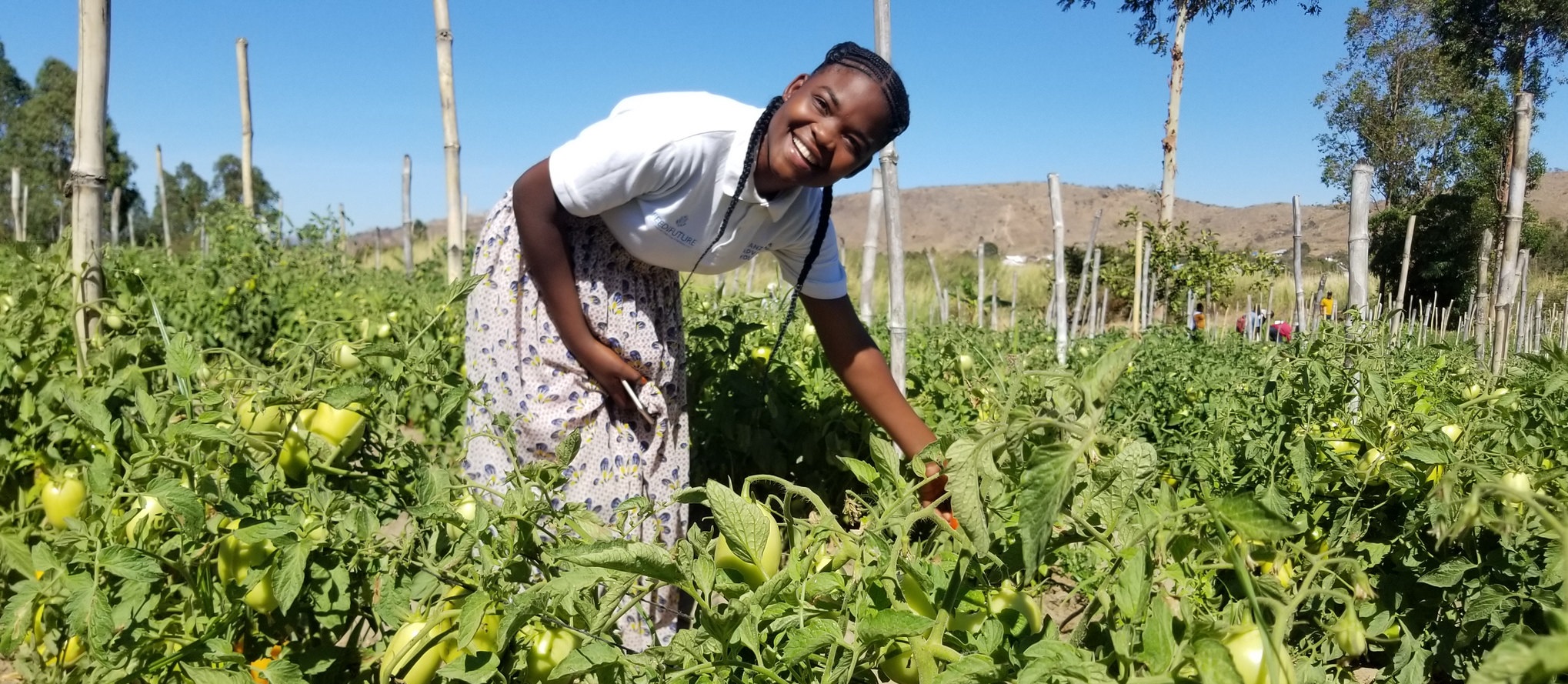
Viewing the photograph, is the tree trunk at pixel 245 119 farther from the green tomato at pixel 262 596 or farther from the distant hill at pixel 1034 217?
the distant hill at pixel 1034 217

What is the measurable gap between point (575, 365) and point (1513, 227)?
2920 millimetres

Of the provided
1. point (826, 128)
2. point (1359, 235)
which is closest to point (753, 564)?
point (826, 128)

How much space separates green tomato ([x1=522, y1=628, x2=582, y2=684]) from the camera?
0.82 meters

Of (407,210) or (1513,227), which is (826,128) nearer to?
(1513,227)

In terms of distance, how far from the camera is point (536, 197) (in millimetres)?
1521

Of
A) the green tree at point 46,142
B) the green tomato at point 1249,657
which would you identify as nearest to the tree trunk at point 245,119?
the green tomato at point 1249,657

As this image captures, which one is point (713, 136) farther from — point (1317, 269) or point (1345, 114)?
point (1317, 269)

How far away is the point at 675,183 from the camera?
153cm

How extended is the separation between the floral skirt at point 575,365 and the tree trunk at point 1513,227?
2.55 metres

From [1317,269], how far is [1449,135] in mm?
15279

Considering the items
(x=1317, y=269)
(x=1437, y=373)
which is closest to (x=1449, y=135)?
(x=1317, y=269)

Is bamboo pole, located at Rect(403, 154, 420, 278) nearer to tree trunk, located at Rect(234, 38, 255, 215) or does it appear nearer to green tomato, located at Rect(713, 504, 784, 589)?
tree trunk, located at Rect(234, 38, 255, 215)

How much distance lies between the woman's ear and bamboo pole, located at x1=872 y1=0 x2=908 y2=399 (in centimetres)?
74

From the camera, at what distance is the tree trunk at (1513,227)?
9.78 ft
